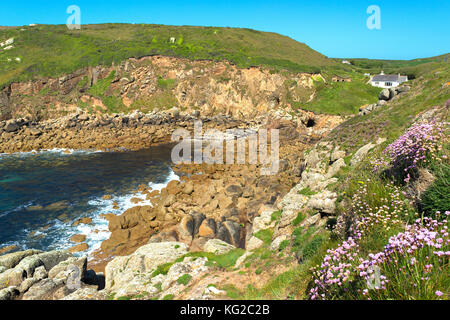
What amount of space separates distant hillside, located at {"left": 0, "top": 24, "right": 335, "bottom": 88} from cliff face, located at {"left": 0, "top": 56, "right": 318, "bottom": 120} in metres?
3.56

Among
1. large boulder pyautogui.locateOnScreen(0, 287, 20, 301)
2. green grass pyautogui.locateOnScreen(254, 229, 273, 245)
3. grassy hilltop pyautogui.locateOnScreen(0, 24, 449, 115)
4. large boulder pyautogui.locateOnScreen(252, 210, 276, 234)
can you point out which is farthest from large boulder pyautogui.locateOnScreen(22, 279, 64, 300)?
grassy hilltop pyautogui.locateOnScreen(0, 24, 449, 115)

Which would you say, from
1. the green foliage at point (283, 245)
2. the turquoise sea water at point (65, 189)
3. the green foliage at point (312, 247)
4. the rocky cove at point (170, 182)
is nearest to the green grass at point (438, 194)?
the green foliage at point (312, 247)

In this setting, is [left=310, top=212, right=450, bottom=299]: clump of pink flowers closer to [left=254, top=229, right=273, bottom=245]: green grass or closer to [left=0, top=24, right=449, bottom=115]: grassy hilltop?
[left=254, top=229, right=273, bottom=245]: green grass

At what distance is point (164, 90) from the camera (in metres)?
75.2

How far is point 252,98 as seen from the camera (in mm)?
71125

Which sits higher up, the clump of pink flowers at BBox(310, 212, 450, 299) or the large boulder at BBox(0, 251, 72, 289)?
the clump of pink flowers at BBox(310, 212, 450, 299)

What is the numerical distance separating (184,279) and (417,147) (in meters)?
10.6

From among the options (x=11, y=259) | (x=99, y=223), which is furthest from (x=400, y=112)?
(x=11, y=259)

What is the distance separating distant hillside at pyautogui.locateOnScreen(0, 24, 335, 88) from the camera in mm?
77062

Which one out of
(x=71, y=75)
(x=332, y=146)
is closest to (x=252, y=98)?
(x=332, y=146)

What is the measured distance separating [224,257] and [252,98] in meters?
61.6

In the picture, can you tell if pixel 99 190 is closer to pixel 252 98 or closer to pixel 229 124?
pixel 229 124

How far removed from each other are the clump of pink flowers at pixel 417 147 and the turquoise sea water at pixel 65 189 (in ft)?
79.4

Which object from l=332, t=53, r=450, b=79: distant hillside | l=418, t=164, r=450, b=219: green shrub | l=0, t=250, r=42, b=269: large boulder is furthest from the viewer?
l=332, t=53, r=450, b=79: distant hillside
